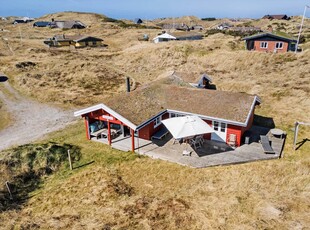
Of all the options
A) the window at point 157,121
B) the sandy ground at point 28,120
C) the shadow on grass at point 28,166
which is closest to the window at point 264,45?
the window at point 157,121

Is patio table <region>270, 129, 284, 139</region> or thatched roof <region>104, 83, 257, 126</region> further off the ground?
thatched roof <region>104, 83, 257, 126</region>

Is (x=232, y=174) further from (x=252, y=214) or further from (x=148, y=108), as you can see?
(x=148, y=108)

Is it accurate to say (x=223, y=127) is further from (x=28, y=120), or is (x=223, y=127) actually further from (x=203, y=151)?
(x=28, y=120)

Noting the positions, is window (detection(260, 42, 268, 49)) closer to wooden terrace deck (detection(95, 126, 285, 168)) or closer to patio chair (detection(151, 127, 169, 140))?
wooden terrace deck (detection(95, 126, 285, 168))

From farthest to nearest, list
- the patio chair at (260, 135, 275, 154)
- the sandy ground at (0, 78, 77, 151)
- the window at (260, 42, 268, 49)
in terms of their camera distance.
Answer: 1. the window at (260, 42, 268, 49)
2. the sandy ground at (0, 78, 77, 151)
3. the patio chair at (260, 135, 275, 154)

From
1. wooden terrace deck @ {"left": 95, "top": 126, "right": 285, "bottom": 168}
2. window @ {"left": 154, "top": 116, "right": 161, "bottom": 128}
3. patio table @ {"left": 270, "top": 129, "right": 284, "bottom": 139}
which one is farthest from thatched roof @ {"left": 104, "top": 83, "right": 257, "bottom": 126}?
patio table @ {"left": 270, "top": 129, "right": 284, "bottom": 139}

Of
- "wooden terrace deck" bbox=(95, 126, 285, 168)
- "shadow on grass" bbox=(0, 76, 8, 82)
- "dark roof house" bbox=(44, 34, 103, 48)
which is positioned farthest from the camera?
"dark roof house" bbox=(44, 34, 103, 48)

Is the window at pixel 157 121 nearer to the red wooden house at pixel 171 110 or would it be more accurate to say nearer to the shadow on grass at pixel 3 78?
the red wooden house at pixel 171 110
